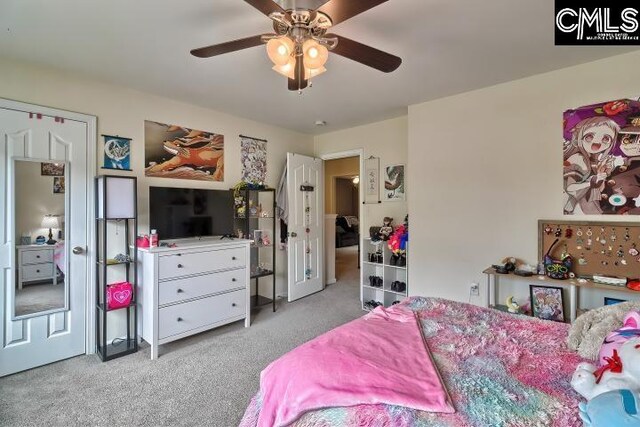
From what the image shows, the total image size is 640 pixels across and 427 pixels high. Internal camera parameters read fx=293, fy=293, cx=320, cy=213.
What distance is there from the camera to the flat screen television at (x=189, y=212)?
2.93 m

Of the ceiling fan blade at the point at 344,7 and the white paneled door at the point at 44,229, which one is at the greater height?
the ceiling fan blade at the point at 344,7

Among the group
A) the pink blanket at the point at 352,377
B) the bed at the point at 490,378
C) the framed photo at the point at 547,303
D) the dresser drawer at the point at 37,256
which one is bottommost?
the framed photo at the point at 547,303

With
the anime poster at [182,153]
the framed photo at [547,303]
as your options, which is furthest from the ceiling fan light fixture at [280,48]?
the framed photo at [547,303]

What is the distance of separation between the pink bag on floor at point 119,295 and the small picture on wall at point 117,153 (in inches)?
44.1

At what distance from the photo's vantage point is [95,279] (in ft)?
8.88

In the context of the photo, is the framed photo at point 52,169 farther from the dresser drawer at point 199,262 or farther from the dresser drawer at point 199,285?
the dresser drawer at point 199,285

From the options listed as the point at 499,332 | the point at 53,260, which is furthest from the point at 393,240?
the point at 53,260

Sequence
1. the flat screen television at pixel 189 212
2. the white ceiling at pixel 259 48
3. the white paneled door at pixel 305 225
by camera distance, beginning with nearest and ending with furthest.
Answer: the white ceiling at pixel 259 48 → the flat screen television at pixel 189 212 → the white paneled door at pixel 305 225

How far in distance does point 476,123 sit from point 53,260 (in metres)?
4.12

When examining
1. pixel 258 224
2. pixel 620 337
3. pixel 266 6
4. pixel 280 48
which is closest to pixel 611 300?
pixel 620 337

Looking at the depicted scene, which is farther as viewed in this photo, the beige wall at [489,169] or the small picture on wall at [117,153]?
the small picture on wall at [117,153]

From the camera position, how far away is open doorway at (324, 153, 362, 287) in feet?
19.3

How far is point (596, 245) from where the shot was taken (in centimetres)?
235

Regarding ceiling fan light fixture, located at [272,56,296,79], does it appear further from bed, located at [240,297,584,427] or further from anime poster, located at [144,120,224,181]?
anime poster, located at [144,120,224,181]
